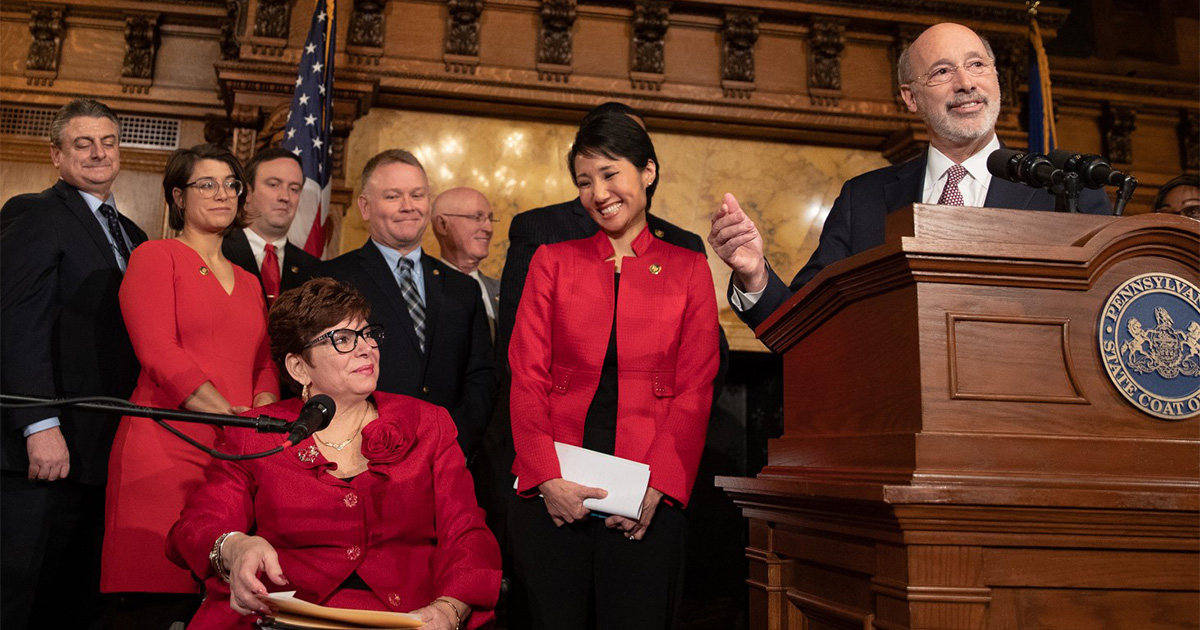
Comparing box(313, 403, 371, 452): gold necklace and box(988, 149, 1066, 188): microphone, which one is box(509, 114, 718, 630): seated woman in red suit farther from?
box(988, 149, 1066, 188): microphone

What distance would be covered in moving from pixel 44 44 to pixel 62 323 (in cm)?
321

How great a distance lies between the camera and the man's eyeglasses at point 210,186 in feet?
9.41

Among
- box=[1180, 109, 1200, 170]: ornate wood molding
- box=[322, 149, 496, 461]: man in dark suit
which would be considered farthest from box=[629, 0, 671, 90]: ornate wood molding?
box=[1180, 109, 1200, 170]: ornate wood molding

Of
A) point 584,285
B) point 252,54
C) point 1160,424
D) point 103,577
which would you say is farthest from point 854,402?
point 252,54

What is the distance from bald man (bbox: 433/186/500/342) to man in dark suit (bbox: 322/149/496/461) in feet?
2.18

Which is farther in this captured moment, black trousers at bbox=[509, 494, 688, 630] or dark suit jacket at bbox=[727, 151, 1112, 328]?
black trousers at bbox=[509, 494, 688, 630]

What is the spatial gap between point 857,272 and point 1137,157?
208 inches

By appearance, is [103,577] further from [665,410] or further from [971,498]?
[971,498]

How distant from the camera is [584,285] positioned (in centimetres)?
248

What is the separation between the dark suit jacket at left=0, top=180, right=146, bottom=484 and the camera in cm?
271

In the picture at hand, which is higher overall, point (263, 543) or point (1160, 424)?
point (1160, 424)

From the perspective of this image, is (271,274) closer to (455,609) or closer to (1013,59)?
(455,609)

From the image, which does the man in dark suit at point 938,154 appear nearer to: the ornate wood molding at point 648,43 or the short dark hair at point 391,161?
the short dark hair at point 391,161

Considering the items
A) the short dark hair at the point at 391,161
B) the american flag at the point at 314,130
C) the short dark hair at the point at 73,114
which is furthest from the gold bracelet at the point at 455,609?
the american flag at the point at 314,130
